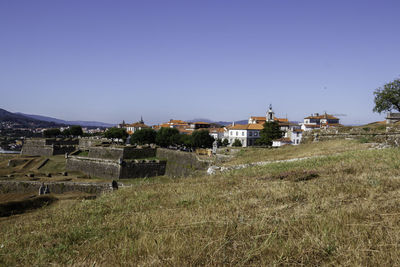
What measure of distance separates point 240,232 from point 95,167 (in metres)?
42.9

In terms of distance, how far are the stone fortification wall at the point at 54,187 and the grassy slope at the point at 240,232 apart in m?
21.3

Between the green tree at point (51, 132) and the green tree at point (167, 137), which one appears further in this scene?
the green tree at point (51, 132)

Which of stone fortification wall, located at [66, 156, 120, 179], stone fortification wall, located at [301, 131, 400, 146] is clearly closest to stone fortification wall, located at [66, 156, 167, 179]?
stone fortification wall, located at [66, 156, 120, 179]

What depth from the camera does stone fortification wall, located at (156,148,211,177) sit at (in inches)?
1457

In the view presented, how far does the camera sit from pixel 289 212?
17.8ft

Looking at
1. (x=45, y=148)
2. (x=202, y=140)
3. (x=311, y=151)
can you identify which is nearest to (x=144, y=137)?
(x=202, y=140)

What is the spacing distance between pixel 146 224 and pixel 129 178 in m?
36.0

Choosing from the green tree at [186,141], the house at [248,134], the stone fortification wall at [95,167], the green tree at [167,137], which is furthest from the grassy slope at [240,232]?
the house at [248,134]

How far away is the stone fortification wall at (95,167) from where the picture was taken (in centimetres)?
4078

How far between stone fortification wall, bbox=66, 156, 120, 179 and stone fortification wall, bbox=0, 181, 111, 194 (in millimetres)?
Answer: 11462

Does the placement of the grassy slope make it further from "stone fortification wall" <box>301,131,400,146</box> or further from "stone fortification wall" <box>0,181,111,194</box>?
"stone fortification wall" <box>0,181,111,194</box>

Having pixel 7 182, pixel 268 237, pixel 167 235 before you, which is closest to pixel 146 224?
pixel 167 235

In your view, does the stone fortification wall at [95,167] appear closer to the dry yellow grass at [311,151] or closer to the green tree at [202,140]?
the dry yellow grass at [311,151]

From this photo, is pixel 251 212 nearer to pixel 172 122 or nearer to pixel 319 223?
pixel 319 223
